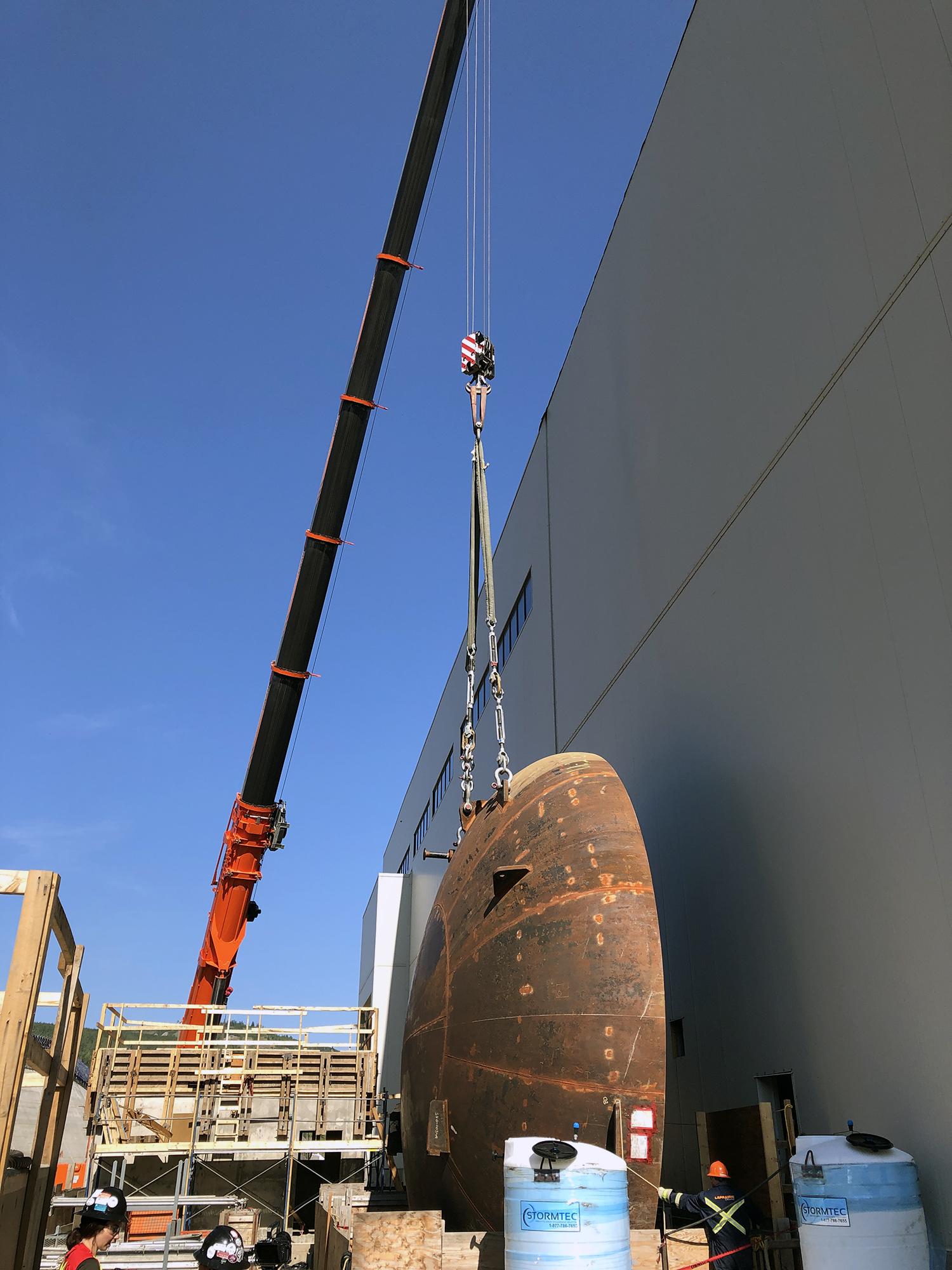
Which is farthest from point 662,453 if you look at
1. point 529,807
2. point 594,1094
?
point 594,1094

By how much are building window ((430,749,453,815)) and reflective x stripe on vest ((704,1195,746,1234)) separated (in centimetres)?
2125

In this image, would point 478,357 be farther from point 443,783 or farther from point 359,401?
point 443,783

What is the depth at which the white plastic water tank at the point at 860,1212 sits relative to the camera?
5555mm

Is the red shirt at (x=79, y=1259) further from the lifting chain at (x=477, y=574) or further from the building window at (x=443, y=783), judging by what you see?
the building window at (x=443, y=783)

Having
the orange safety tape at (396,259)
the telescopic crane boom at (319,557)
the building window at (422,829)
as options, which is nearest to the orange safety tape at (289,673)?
the telescopic crane boom at (319,557)

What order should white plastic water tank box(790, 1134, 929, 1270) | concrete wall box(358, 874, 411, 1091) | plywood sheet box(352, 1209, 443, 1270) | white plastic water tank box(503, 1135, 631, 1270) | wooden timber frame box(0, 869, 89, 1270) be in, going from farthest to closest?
concrete wall box(358, 874, 411, 1091), white plastic water tank box(790, 1134, 929, 1270), plywood sheet box(352, 1209, 443, 1270), white plastic water tank box(503, 1135, 631, 1270), wooden timber frame box(0, 869, 89, 1270)

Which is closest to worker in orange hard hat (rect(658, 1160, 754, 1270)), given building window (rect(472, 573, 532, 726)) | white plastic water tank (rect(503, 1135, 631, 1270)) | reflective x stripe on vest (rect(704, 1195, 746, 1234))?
reflective x stripe on vest (rect(704, 1195, 746, 1234))

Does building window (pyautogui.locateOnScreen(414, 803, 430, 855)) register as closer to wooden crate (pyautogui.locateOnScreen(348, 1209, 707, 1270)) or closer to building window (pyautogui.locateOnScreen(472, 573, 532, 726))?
building window (pyautogui.locateOnScreen(472, 573, 532, 726))

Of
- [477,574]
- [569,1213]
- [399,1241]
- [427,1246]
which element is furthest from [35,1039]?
[477,574]

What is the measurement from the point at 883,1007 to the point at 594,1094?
264 centimetres

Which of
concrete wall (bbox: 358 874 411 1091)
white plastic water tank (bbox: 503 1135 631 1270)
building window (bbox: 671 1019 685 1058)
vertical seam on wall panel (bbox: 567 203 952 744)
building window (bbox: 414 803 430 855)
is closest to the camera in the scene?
white plastic water tank (bbox: 503 1135 631 1270)

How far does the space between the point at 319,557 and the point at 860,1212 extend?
13000mm

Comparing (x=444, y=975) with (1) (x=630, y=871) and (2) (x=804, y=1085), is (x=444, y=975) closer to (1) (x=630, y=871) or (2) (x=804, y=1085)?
(1) (x=630, y=871)

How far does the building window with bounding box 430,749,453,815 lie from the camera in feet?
92.3
